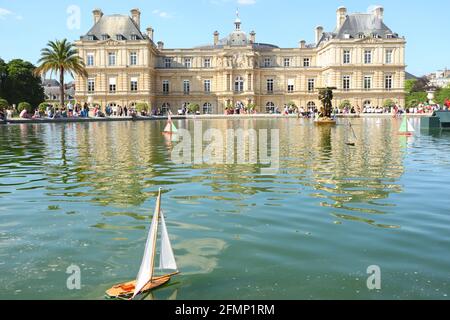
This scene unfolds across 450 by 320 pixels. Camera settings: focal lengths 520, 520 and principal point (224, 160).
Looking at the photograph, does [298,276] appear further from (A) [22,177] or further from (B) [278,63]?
(B) [278,63]

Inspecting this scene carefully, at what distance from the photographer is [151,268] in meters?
4.46

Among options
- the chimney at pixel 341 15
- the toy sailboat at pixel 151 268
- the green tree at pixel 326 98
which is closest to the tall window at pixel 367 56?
the chimney at pixel 341 15

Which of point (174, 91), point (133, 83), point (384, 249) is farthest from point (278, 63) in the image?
point (384, 249)

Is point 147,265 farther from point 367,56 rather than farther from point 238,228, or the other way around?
point 367,56

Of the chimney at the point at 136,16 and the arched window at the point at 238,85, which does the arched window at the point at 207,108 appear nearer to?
the arched window at the point at 238,85

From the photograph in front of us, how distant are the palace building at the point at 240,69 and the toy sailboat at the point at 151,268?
69.8 meters

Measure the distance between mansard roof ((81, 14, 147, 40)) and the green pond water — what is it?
6343cm

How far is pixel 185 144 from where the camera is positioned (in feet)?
64.4

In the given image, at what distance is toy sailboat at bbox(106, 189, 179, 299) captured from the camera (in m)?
4.25

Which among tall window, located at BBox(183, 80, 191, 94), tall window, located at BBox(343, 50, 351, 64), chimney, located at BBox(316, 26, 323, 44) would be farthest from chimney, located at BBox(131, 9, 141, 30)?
tall window, located at BBox(343, 50, 351, 64)

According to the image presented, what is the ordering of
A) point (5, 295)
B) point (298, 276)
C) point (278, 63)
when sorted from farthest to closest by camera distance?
point (278, 63) < point (298, 276) < point (5, 295)

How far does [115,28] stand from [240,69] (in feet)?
61.0
